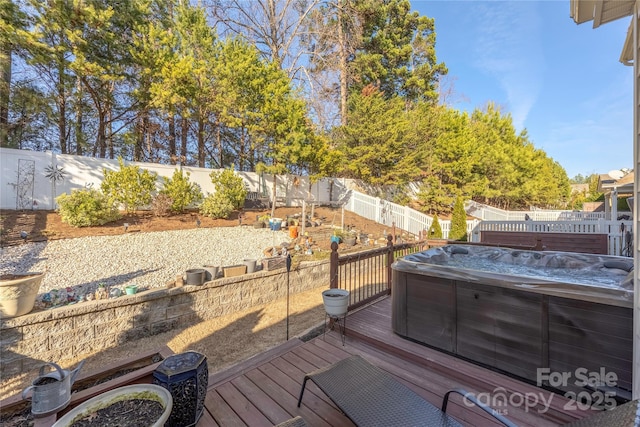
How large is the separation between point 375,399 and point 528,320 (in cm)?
160

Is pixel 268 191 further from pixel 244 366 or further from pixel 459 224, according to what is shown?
pixel 244 366

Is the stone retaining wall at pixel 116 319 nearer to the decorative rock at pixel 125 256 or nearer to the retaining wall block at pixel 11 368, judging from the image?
the retaining wall block at pixel 11 368

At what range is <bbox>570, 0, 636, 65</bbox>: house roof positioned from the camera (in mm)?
2119

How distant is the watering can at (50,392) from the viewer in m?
1.48

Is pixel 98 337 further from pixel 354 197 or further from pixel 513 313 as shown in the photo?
pixel 354 197

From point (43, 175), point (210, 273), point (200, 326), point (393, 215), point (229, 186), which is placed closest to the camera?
point (200, 326)

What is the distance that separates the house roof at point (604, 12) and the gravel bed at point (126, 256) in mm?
6216

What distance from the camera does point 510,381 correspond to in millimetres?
2375

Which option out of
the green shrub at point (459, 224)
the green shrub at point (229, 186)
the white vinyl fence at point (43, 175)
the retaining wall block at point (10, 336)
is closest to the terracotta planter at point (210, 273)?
the retaining wall block at point (10, 336)

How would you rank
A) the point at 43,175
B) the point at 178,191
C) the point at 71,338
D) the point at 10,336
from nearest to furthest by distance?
the point at 10,336 < the point at 71,338 < the point at 43,175 < the point at 178,191

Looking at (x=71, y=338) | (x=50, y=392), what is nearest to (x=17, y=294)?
(x=71, y=338)

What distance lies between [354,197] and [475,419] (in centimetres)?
1141

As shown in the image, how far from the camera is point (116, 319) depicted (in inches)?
150

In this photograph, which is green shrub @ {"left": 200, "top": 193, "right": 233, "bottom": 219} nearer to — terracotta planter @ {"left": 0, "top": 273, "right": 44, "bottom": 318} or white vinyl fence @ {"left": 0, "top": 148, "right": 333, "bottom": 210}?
white vinyl fence @ {"left": 0, "top": 148, "right": 333, "bottom": 210}
